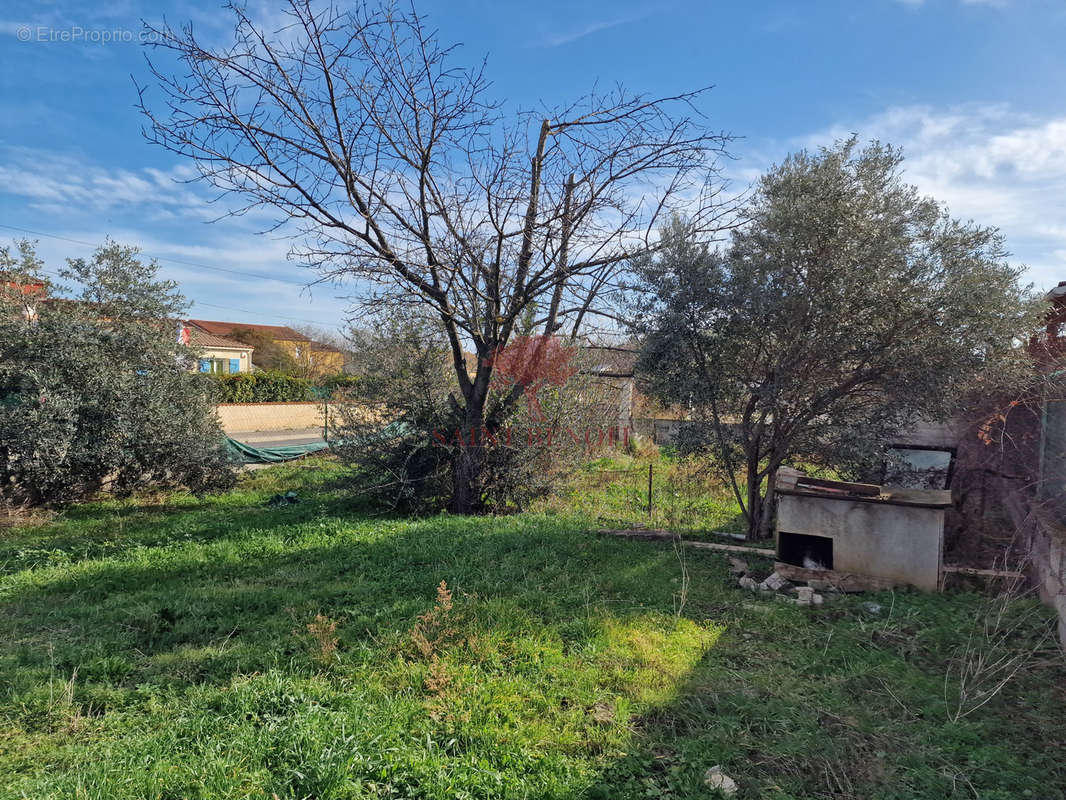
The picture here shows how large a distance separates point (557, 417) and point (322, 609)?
4.98 m

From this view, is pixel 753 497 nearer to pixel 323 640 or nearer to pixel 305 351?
pixel 323 640

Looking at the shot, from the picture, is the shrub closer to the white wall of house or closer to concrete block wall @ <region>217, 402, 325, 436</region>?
concrete block wall @ <region>217, 402, 325, 436</region>

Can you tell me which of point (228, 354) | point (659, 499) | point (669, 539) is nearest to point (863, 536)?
point (669, 539)

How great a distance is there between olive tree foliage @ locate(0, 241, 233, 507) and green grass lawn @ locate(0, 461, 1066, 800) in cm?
354

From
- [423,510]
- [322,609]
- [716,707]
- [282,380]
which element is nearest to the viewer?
[716,707]

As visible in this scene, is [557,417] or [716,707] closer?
[716,707]

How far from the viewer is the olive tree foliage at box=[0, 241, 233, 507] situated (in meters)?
8.00

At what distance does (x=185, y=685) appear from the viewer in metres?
3.17

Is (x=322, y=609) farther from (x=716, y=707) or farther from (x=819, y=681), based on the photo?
(x=819, y=681)

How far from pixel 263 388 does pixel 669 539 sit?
20928mm

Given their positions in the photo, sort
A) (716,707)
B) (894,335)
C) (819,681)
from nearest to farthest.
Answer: (716,707) → (819,681) → (894,335)

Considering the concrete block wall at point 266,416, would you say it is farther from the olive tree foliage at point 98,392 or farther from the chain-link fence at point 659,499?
the chain-link fence at point 659,499

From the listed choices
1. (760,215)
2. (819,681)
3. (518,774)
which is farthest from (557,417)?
(518,774)

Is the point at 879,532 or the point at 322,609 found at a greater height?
the point at 879,532
